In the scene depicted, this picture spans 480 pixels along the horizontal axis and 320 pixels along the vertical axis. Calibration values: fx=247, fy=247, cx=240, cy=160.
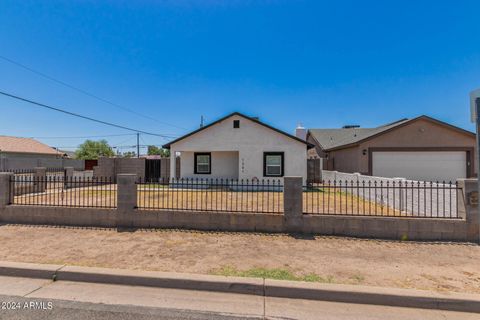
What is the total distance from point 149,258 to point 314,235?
12.5 ft

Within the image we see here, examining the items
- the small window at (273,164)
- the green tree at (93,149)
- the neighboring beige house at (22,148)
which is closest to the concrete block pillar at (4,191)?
the small window at (273,164)

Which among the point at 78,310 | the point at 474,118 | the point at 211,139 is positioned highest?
the point at 211,139

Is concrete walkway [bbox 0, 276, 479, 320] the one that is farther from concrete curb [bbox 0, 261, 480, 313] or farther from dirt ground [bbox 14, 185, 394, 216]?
dirt ground [bbox 14, 185, 394, 216]

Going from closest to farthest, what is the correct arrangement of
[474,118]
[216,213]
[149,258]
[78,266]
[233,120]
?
[474,118] → [78,266] → [149,258] → [216,213] → [233,120]

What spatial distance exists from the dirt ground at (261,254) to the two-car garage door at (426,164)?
11495mm

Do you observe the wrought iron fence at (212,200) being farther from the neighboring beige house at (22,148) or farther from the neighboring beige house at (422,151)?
the neighboring beige house at (22,148)

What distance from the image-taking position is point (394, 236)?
5.84 metres

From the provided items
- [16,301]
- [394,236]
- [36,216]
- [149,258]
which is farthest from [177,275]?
[36,216]

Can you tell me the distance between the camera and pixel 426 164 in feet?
50.9

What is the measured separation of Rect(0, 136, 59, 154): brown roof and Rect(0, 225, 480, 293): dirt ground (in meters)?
37.2

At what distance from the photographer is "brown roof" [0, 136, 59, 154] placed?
3345cm

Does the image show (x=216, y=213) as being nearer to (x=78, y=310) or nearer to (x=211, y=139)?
(x=78, y=310)

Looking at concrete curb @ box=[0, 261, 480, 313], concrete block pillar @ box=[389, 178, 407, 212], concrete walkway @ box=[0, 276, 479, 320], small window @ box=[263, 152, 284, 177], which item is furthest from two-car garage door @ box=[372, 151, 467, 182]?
concrete walkway @ box=[0, 276, 479, 320]

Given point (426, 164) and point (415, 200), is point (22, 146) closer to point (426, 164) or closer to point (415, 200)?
point (415, 200)
